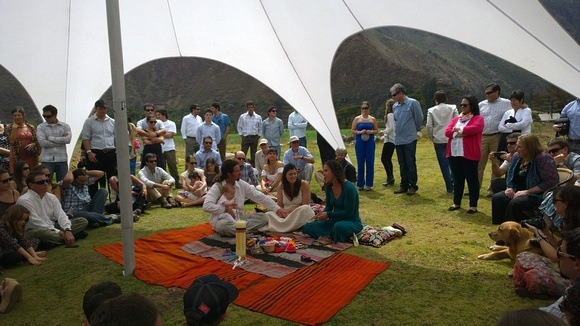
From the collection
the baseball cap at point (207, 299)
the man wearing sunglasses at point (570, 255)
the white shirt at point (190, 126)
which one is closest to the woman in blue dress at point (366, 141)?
the white shirt at point (190, 126)

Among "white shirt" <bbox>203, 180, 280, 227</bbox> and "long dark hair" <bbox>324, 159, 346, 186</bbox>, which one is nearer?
"long dark hair" <bbox>324, 159, 346, 186</bbox>

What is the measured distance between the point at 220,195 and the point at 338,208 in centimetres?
145

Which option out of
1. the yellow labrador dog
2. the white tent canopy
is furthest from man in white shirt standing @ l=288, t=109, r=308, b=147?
the yellow labrador dog

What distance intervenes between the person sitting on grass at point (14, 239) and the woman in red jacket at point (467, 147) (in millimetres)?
5361

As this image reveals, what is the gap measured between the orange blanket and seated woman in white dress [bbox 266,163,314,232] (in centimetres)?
106

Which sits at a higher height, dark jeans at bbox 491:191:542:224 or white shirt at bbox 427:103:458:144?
white shirt at bbox 427:103:458:144

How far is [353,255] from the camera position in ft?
15.4

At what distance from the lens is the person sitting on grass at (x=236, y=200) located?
5.28 m

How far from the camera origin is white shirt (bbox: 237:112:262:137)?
9.86 metres

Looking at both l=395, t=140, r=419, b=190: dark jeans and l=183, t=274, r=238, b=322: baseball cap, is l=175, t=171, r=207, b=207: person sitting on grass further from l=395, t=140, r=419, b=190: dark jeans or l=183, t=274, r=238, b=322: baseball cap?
l=183, t=274, r=238, b=322: baseball cap

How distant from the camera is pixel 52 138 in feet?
20.9

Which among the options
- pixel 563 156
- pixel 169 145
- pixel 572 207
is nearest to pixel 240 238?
pixel 572 207

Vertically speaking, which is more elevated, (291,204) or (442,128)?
(442,128)

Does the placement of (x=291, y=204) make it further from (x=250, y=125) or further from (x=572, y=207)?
(x=250, y=125)
